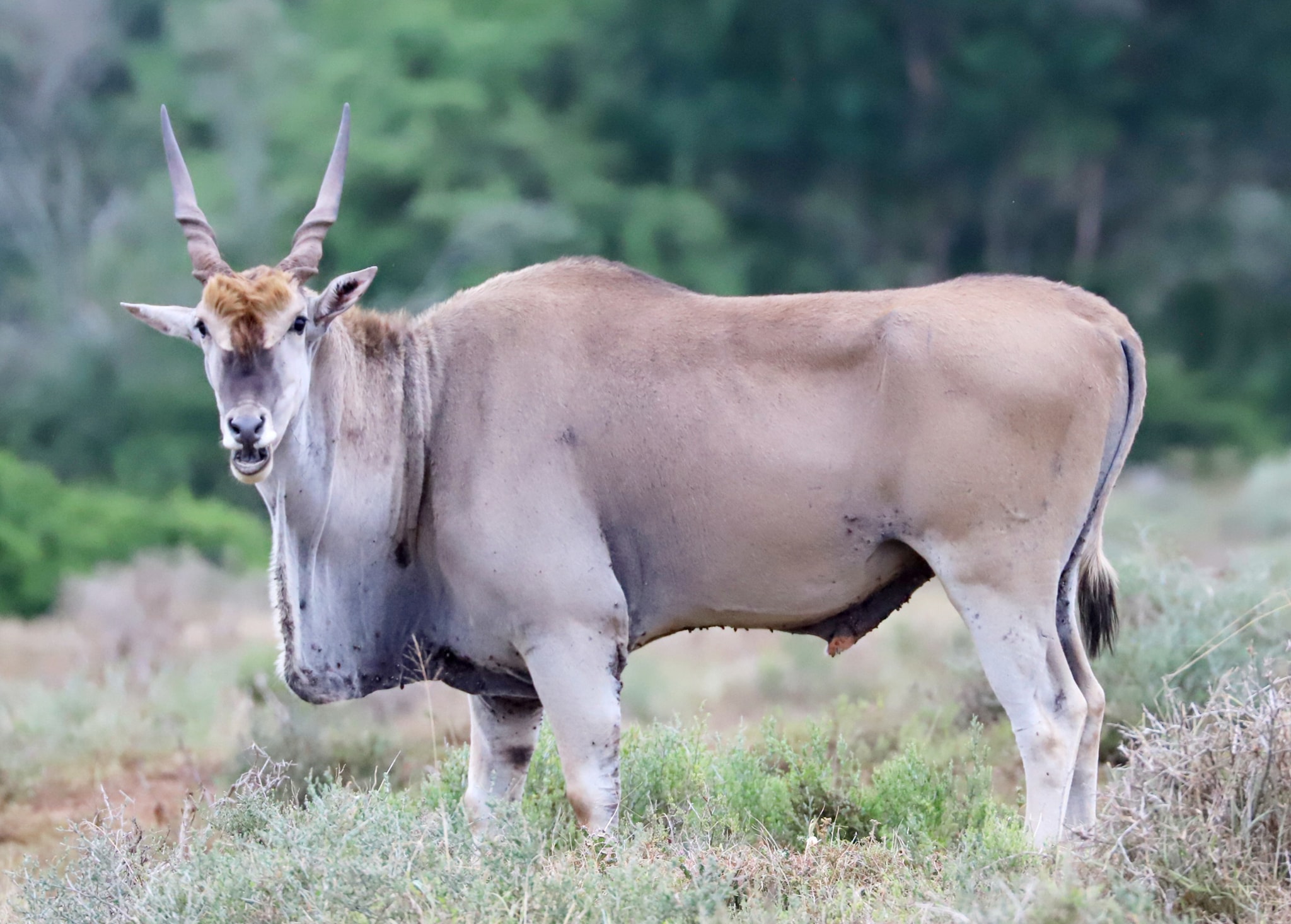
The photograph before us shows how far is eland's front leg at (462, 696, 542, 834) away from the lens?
6207 millimetres

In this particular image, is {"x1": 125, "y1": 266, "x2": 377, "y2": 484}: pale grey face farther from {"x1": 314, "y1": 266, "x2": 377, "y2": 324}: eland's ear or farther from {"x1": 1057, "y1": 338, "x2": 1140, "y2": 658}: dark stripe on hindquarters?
{"x1": 1057, "y1": 338, "x2": 1140, "y2": 658}: dark stripe on hindquarters

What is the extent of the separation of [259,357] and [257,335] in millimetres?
69

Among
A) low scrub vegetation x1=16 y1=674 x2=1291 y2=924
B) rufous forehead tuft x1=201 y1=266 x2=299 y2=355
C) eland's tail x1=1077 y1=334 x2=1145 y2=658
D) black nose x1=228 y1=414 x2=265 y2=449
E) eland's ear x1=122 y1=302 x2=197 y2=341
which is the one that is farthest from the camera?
eland's tail x1=1077 y1=334 x2=1145 y2=658

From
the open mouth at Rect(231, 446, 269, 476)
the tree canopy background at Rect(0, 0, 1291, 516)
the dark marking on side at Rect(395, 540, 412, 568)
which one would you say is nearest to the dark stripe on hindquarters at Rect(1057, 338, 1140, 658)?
the dark marking on side at Rect(395, 540, 412, 568)

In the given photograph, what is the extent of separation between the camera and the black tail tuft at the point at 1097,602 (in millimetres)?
6156

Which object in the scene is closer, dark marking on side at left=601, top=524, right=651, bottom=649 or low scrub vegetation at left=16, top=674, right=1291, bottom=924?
low scrub vegetation at left=16, top=674, right=1291, bottom=924

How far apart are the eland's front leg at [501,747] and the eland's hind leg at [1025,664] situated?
64.8 inches

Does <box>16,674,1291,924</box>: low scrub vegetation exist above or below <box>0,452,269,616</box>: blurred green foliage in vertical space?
above

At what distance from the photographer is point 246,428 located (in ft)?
17.5

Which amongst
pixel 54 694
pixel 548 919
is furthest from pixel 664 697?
pixel 548 919

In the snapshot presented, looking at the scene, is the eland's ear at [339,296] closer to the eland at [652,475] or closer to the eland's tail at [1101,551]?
the eland at [652,475]

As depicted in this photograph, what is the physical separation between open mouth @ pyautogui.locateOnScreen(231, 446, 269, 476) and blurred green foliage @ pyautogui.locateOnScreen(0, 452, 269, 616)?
40.9 feet

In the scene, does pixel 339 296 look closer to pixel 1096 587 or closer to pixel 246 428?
pixel 246 428

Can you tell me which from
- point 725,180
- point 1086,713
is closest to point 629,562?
point 1086,713
